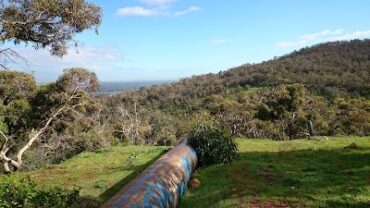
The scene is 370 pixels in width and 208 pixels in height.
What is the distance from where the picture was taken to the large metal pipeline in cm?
895

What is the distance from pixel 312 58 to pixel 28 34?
141m

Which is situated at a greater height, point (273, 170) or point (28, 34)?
point (28, 34)

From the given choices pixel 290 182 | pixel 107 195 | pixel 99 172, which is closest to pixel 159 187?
pixel 107 195

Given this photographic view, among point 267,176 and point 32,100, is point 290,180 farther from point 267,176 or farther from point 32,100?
point 32,100

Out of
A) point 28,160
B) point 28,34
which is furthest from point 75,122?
point 28,34

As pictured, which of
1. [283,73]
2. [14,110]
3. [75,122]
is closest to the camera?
[14,110]

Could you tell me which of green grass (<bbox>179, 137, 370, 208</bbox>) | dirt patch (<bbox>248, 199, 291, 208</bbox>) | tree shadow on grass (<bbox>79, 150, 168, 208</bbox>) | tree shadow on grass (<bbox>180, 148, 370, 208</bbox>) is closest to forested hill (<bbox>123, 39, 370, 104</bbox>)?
green grass (<bbox>179, 137, 370, 208</bbox>)

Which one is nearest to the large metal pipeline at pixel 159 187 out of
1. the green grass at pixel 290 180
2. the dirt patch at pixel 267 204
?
the green grass at pixel 290 180

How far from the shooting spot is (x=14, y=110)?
30.6m

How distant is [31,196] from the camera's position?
764cm

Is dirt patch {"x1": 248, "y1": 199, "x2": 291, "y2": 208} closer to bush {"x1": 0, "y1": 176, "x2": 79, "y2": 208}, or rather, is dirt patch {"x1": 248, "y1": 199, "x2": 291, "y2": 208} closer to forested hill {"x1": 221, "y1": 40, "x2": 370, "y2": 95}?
bush {"x1": 0, "y1": 176, "x2": 79, "y2": 208}

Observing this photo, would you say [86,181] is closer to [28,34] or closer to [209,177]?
[209,177]

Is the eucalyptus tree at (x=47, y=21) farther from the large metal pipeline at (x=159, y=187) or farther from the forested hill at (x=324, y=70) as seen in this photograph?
the forested hill at (x=324, y=70)

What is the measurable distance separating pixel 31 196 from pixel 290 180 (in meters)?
9.03
